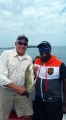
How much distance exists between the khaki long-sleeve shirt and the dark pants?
27.0 inches

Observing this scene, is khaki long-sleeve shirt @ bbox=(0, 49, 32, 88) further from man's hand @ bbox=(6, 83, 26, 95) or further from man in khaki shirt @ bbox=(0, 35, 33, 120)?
man's hand @ bbox=(6, 83, 26, 95)

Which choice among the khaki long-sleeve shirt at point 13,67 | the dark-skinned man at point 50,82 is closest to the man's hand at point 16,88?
the khaki long-sleeve shirt at point 13,67

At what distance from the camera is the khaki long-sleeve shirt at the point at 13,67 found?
4184 mm

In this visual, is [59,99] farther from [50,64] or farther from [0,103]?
[0,103]

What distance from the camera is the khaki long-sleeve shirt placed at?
418cm

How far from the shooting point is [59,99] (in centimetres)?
435

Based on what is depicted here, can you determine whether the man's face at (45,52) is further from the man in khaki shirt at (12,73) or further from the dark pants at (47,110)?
the dark pants at (47,110)

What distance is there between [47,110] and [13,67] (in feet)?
4.18

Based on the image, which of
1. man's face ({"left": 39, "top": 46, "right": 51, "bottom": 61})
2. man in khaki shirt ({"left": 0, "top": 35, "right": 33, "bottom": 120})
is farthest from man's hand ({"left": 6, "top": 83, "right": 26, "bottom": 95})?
man's face ({"left": 39, "top": 46, "right": 51, "bottom": 61})

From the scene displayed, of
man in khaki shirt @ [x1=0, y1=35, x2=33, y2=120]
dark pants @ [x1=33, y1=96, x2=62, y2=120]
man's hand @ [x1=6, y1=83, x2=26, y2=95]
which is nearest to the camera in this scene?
man's hand @ [x1=6, y1=83, x2=26, y2=95]

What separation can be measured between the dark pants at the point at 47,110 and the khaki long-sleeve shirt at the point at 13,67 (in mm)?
686

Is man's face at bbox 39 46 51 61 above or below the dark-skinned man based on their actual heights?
above

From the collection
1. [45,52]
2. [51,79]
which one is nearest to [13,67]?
[45,52]

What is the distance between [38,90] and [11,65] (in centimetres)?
87
